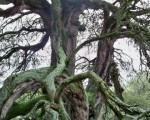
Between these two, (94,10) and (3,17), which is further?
(94,10)

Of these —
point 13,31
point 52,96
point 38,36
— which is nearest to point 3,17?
point 13,31

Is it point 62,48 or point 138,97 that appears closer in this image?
point 62,48

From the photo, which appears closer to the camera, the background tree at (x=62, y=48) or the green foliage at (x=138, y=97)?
the background tree at (x=62, y=48)

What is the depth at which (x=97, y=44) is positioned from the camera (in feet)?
31.3

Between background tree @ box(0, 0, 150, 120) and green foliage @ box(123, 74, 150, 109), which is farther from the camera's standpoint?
green foliage @ box(123, 74, 150, 109)

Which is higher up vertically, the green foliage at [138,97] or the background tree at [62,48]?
the background tree at [62,48]

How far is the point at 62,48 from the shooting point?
7.05 metres

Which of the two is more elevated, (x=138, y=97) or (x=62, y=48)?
(x=62, y=48)

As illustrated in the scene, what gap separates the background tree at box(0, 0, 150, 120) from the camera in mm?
5875

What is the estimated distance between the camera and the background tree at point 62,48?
588 centimetres

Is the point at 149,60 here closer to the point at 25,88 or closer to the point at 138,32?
the point at 138,32

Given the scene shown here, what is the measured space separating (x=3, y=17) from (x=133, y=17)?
2.68m

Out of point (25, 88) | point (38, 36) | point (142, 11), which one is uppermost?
point (142, 11)

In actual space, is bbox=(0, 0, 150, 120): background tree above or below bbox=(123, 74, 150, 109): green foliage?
above
